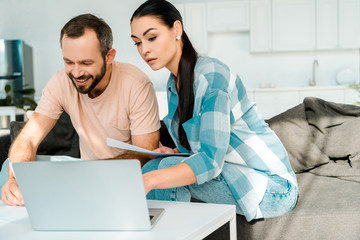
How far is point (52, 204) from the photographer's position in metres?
0.98

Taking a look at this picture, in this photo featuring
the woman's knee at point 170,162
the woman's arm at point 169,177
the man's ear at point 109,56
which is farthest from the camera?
the man's ear at point 109,56

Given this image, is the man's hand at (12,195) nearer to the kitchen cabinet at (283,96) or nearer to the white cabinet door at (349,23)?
the kitchen cabinet at (283,96)

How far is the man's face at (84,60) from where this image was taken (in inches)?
64.2

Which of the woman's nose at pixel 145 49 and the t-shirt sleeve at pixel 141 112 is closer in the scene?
the woman's nose at pixel 145 49

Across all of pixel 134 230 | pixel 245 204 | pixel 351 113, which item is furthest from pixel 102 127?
pixel 351 113

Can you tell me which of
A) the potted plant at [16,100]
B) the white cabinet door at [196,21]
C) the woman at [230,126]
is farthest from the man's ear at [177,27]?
the white cabinet door at [196,21]

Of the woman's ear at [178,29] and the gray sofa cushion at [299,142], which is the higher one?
the woman's ear at [178,29]

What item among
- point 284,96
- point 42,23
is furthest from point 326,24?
point 42,23

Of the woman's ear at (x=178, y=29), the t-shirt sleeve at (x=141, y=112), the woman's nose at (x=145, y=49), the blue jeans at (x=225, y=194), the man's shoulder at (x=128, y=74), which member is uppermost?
the woman's ear at (x=178, y=29)

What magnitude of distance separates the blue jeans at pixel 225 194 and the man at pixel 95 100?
1.10 ft

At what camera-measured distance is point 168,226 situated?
0.96 m

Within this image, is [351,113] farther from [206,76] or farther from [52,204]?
[52,204]

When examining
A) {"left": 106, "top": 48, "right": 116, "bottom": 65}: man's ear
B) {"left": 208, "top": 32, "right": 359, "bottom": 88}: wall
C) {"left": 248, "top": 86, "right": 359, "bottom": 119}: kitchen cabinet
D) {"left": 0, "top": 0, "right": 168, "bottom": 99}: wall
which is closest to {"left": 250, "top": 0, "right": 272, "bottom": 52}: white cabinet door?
{"left": 208, "top": 32, "right": 359, "bottom": 88}: wall

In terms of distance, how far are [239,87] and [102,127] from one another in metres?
0.70
